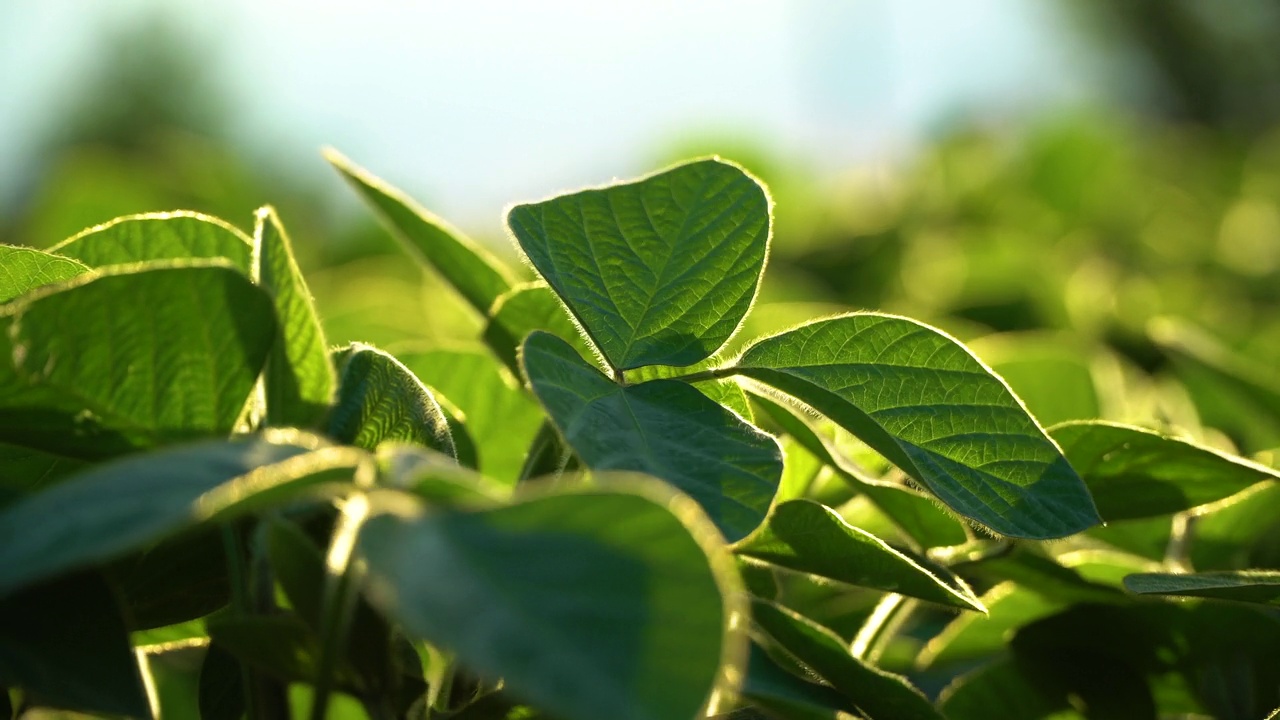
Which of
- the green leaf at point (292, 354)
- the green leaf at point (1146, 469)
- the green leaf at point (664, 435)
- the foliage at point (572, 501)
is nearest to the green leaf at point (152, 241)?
the foliage at point (572, 501)

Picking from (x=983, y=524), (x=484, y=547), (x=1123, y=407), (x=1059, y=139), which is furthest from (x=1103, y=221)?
(x=484, y=547)

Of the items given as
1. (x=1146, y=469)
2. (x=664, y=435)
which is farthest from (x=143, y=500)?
(x=1146, y=469)

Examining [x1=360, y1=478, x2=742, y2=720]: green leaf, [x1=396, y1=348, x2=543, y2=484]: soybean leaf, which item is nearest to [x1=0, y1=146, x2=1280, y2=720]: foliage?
[x1=360, y1=478, x2=742, y2=720]: green leaf

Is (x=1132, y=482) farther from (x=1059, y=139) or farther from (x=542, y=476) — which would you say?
(x=1059, y=139)

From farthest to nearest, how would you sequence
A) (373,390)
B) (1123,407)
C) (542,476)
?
(1123,407)
(542,476)
(373,390)

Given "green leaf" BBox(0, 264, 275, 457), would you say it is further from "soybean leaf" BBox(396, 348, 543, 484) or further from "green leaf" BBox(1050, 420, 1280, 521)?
"green leaf" BBox(1050, 420, 1280, 521)

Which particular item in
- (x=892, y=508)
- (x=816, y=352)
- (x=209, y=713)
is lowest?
(x=209, y=713)
